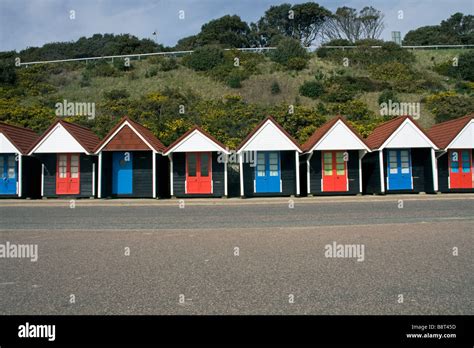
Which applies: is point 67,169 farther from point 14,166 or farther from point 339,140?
point 339,140

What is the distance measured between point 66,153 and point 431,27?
8655cm

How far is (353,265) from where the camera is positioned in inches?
256

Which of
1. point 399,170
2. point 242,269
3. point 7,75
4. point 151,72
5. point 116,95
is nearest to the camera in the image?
point 242,269

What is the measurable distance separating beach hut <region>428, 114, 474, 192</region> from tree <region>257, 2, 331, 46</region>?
57.3 meters

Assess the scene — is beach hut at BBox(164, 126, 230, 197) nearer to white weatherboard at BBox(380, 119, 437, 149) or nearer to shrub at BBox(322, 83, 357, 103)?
white weatherboard at BBox(380, 119, 437, 149)

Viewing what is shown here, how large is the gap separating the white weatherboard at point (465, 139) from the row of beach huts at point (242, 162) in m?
0.05

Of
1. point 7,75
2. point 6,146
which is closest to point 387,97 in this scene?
point 6,146

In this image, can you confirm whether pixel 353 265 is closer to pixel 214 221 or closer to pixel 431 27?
pixel 214 221

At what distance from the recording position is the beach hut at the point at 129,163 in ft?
74.1

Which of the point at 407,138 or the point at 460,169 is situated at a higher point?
the point at 407,138

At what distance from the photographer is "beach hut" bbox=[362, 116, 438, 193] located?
22797mm

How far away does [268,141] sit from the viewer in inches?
890

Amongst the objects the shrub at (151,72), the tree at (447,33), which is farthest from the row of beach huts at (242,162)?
the tree at (447,33)

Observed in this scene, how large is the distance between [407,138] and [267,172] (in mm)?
8483
